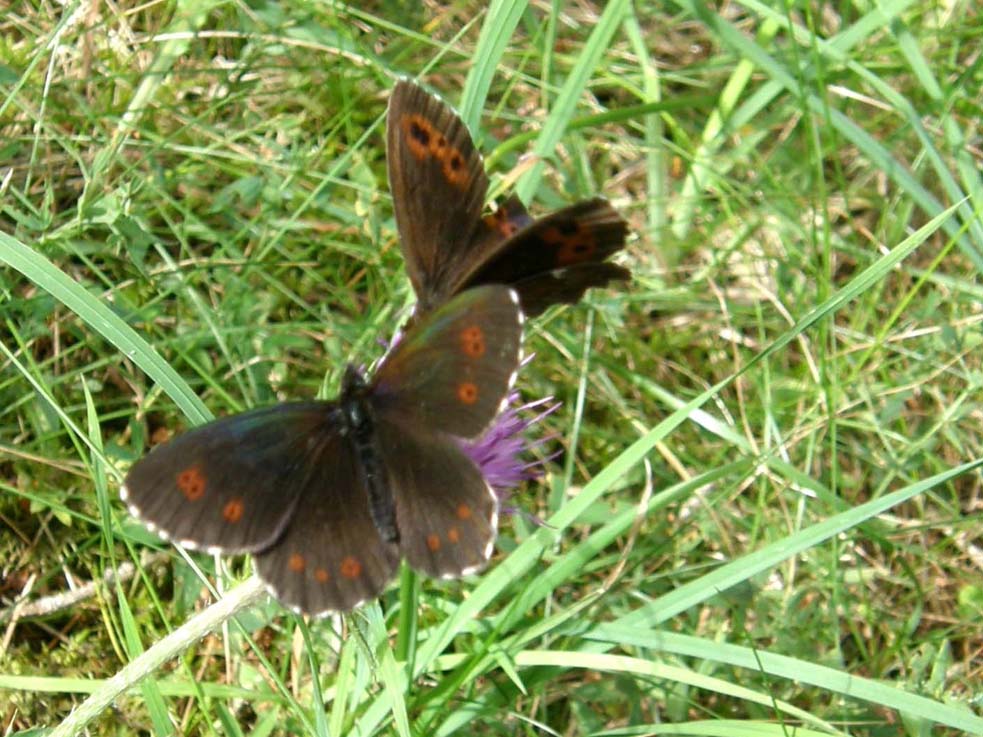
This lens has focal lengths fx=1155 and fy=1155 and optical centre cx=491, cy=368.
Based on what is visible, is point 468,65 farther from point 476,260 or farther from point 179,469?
point 179,469

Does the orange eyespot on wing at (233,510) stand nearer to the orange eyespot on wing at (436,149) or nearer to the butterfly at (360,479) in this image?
the butterfly at (360,479)

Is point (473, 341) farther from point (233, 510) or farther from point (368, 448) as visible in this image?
point (233, 510)

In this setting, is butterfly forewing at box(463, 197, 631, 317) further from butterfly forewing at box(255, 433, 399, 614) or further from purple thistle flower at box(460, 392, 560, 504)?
butterfly forewing at box(255, 433, 399, 614)

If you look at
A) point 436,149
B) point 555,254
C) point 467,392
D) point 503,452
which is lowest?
point 503,452

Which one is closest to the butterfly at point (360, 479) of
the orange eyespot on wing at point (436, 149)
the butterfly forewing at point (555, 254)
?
the butterfly forewing at point (555, 254)

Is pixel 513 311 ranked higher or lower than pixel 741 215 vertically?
higher

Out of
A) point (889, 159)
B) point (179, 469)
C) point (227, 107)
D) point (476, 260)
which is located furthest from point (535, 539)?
point (227, 107)

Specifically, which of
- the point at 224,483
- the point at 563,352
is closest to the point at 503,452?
the point at 224,483
